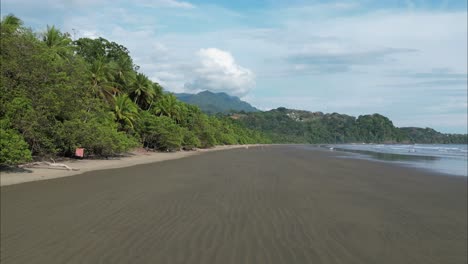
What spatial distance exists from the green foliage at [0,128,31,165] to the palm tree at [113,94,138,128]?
73.4 ft

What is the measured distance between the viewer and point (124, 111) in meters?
37.4

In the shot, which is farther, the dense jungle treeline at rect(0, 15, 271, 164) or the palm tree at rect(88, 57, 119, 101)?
the palm tree at rect(88, 57, 119, 101)

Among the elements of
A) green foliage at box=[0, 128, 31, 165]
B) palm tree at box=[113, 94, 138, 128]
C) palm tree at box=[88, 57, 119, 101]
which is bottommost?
green foliage at box=[0, 128, 31, 165]

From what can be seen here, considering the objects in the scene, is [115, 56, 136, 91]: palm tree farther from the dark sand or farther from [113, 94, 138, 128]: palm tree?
the dark sand

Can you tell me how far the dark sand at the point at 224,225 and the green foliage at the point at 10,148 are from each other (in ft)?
6.10

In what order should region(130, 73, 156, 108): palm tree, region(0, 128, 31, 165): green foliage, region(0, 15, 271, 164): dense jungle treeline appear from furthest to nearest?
region(130, 73, 156, 108): palm tree → region(0, 15, 271, 164): dense jungle treeline → region(0, 128, 31, 165): green foliage

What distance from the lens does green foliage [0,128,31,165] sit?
1339 centimetres

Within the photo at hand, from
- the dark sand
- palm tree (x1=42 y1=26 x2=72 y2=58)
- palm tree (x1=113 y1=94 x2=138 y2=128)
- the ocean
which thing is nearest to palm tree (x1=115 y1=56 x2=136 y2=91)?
palm tree (x1=113 y1=94 x2=138 y2=128)

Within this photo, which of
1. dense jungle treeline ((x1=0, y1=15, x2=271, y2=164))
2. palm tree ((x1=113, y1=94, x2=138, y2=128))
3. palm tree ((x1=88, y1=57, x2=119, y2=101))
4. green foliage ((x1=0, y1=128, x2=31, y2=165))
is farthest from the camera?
palm tree ((x1=113, y1=94, x2=138, y2=128))

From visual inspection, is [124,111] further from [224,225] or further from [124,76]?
[224,225]

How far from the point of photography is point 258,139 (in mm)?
130875

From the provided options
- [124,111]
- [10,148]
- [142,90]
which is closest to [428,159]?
[124,111]

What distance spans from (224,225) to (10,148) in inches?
410

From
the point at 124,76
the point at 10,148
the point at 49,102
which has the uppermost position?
the point at 124,76
